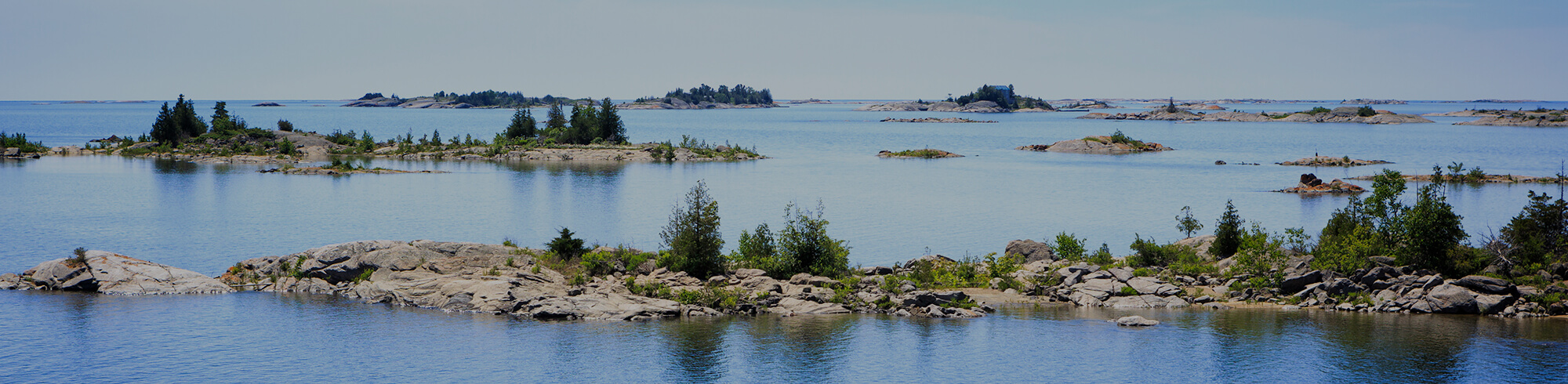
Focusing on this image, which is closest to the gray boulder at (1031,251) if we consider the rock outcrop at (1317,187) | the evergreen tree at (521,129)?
the rock outcrop at (1317,187)

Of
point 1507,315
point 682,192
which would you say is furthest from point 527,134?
point 1507,315

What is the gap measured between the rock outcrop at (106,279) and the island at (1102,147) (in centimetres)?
9541

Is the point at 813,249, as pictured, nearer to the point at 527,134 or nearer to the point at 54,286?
the point at 54,286

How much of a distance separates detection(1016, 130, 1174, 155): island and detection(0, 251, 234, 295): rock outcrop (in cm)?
9541

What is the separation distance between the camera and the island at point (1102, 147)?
115m

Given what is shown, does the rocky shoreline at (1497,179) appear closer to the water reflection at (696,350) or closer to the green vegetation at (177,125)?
the water reflection at (696,350)

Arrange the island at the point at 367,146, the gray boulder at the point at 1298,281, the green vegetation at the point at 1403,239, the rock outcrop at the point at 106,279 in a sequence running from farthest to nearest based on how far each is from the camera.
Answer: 1. the island at the point at 367,146
2. the rock outcrop at the point at 106,279
3. the gray boulder at the point at 1298,281
4. the green vegetation at the point at 1403,239

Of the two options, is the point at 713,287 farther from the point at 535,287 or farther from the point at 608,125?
the point at 608,125

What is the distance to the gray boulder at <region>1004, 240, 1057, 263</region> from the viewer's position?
3791 centimetres

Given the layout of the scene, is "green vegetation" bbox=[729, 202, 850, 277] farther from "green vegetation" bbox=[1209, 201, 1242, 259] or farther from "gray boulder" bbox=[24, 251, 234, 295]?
"gray boulder" bbox=[24, 251, 234, 295]

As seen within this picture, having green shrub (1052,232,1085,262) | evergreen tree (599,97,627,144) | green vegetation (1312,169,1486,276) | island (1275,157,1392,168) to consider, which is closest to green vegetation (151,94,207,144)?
evergreen tree (599,97,627,144)

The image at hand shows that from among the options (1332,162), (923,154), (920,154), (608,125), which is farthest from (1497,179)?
(608,125)

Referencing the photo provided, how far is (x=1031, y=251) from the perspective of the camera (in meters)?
38.3

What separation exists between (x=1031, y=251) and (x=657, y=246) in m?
14.7
